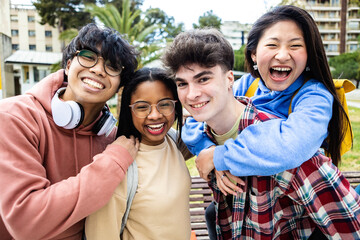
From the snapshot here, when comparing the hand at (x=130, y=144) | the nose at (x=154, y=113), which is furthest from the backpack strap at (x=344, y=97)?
the hand at (x=130, y=144)

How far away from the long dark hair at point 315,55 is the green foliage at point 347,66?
97.0 ft

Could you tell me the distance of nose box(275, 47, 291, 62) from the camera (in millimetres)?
1795

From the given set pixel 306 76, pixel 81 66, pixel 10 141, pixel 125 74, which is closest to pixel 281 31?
pixel 306 76

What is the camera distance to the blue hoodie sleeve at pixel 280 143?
146 centimetres

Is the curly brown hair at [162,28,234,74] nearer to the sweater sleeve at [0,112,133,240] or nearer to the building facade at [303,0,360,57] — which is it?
the sweater sleeve at [0,112,133,240]

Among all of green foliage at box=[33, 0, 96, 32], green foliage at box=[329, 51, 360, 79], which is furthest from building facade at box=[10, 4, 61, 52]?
green foliage at box=[329, 51, 360, 79]

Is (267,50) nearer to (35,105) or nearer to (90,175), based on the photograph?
(90,175)

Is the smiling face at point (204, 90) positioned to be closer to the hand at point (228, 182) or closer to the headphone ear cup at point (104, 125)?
the hand at point (228, 182)

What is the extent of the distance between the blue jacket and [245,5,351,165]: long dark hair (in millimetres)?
73

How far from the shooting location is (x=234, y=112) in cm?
187

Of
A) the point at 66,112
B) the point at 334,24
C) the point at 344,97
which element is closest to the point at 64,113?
the point at 66,112

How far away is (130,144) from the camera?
1888mm

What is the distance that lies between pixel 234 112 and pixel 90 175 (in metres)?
0.99

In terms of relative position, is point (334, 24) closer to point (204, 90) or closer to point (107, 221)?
point (204, 90)
